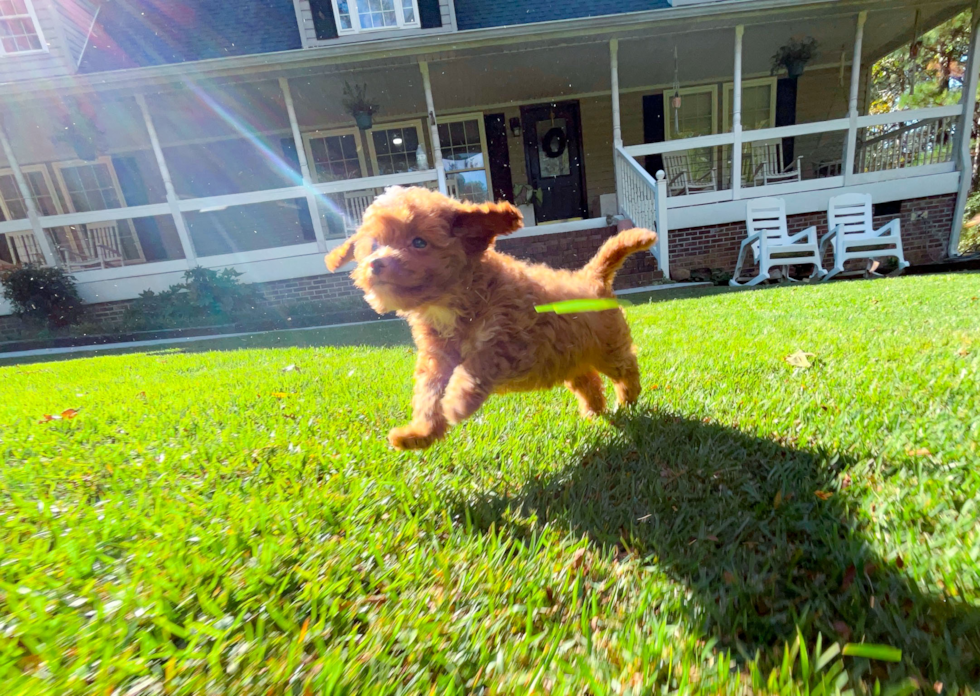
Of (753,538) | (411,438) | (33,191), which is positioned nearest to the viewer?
(753,538)

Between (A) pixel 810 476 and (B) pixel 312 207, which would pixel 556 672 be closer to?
(A) pixel 810 476

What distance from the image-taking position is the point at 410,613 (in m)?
1.03

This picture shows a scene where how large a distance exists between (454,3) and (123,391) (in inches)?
415

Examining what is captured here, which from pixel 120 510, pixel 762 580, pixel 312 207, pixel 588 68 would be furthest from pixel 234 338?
pixel 588 68

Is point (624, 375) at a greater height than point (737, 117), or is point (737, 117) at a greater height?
point (737, 117)

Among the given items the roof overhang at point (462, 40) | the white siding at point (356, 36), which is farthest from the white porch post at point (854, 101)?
the white siding at point (356, 36)

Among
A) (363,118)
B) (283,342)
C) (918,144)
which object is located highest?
(363,118)

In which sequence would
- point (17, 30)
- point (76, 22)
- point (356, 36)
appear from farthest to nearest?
point (76, 22), point (17, 30), point (356, 36)

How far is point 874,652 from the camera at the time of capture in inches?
32.8

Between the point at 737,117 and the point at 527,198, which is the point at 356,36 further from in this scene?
the point at 737,117

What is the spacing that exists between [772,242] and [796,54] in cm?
491

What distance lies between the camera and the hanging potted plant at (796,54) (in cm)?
1010

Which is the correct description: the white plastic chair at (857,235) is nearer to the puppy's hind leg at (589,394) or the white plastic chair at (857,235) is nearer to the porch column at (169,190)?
the puppy's hind leg at (589,394)

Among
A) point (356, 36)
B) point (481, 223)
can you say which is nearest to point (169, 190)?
point (356, 36)
